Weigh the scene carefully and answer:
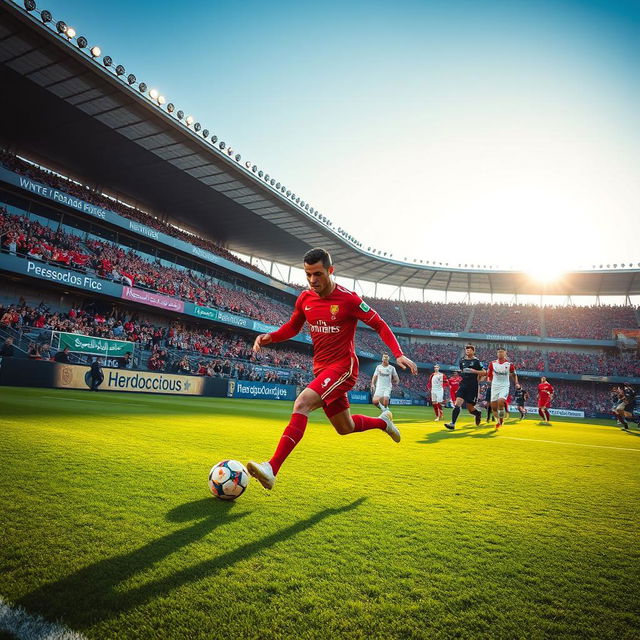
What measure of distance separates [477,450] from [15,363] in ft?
54.5

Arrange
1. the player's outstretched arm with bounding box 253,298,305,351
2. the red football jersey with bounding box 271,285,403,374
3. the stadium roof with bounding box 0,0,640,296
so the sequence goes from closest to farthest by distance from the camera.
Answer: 1. the red football jersey with bounding box 271,285,403,374
2. the player's outstretched arm with bounding box 253,298,305,351
3. the stadium roof with bounding box 0,0,640,296

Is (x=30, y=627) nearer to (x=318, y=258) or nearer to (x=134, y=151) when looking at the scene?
(x=318, y=258)

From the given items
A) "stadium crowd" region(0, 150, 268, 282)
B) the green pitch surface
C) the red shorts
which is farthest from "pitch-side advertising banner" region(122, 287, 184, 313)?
the red shorts

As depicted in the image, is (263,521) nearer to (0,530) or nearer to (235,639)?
(235,639)

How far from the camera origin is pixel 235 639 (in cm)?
171

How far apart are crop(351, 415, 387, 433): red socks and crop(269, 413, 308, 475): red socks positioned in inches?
49.4

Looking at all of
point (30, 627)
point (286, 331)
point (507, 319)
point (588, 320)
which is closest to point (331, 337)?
point (286, 331)

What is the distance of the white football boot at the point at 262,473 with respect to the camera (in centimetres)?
340

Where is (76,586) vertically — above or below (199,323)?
below

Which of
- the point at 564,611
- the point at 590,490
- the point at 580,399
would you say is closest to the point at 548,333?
the point at 580,399

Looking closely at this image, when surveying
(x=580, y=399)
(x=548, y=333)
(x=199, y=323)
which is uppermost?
(x=548, y=333)

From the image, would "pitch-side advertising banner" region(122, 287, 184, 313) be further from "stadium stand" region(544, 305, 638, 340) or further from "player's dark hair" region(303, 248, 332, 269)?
"stadium stand" region(544, 305, 638, 340)

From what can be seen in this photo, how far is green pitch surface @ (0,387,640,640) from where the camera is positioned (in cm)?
188

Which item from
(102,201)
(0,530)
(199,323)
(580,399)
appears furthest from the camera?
(580,399)
